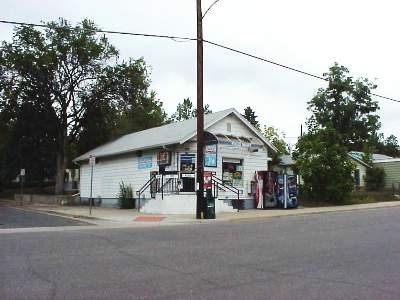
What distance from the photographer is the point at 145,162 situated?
1156 inches

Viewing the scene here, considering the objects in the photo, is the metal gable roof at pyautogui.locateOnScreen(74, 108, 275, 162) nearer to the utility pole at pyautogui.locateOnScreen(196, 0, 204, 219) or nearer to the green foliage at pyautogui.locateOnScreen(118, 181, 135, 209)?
the green foliage at pyautogui.locateOnScreen(118, 181, 135, 209)

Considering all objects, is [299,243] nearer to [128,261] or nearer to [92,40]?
[128,261]

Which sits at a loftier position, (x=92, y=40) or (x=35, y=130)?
(x=92, y=40)

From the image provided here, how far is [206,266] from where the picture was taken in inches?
381

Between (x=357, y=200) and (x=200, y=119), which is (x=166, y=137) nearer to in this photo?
(x=200, y=119)

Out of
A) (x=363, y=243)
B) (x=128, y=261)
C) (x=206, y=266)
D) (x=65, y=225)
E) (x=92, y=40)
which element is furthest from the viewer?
(x=92, y=40)

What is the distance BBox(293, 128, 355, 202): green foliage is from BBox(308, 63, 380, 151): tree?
111 feet

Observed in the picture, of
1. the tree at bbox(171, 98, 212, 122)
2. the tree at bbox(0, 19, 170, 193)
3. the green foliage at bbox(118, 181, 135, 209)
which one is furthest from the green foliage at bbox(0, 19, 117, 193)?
the tree at bbox(171, 98, 212, 122)

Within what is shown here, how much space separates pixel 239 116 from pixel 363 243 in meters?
17.7

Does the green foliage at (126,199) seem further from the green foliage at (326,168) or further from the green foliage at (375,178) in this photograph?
the green foliage at (375,178)

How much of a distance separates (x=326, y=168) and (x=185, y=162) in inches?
353

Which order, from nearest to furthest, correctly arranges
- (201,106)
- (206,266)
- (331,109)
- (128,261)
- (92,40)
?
1. (206,266)
2. (128,261)
3. (201,106)
4. (92,40)
5. (331,109)

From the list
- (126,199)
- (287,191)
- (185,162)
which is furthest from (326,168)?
(126,199)

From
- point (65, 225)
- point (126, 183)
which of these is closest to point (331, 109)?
point (126, 183)
